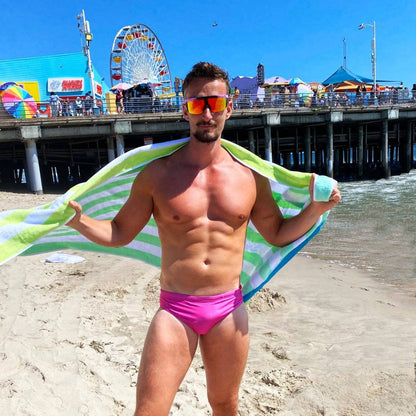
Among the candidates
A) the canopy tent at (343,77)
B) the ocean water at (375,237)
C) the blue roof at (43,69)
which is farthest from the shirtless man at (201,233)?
the canopy tent at (343,77)

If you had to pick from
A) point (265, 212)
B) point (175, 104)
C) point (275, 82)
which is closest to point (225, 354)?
point (265, 212)

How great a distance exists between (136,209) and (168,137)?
20.8 m

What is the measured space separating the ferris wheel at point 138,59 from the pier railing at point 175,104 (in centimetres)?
829

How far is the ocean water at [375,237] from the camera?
23.6 feet

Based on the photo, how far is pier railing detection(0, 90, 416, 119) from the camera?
58.3ft

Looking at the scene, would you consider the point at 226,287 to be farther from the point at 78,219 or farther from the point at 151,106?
the point at 151,106

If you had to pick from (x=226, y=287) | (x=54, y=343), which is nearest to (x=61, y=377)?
(x=54, y=343)

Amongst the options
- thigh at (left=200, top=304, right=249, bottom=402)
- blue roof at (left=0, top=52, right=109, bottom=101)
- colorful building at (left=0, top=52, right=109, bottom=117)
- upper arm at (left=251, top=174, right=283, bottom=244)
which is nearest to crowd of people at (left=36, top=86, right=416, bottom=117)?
colorful building at (left=0, top=52, right=109, bottom=117)

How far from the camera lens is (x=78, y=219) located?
2.07m

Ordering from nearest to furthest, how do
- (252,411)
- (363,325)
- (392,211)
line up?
(252,411) → (363,325) → (392,211)

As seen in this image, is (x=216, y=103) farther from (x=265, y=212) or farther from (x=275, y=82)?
(x=275, y=82)

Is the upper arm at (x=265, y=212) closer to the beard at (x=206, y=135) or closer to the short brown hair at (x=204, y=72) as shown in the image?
the beard at (x=206, y=135)

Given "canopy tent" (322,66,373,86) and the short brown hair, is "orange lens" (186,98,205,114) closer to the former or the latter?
the short brown hair

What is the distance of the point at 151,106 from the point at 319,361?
16.2m
